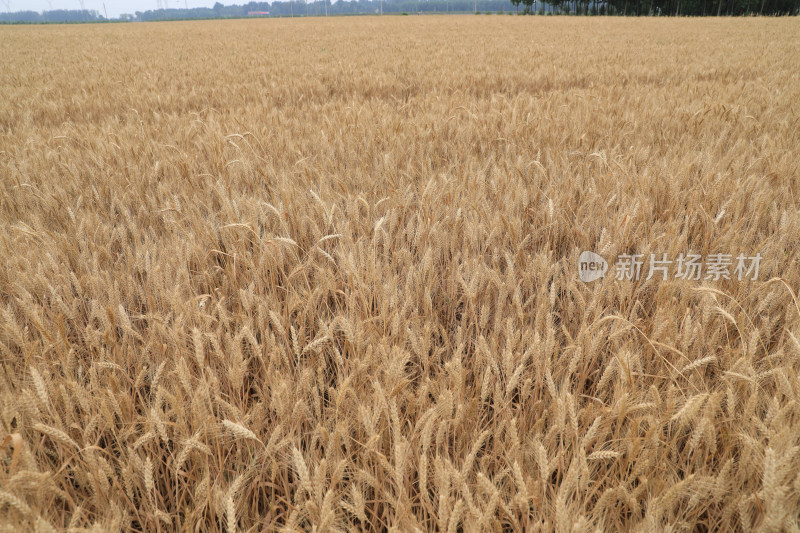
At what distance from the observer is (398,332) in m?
1.14

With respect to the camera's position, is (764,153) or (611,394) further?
(764,153)

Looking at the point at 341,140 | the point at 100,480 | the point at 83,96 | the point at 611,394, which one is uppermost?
the point at 83,96

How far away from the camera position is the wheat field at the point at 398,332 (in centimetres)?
78

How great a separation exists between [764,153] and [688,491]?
2.30 m

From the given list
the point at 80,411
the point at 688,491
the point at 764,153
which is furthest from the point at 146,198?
the point at 764,153

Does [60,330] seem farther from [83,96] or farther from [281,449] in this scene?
[83,96]

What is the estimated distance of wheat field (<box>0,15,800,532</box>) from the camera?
784 millimetres

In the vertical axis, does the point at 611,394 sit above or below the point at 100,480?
below

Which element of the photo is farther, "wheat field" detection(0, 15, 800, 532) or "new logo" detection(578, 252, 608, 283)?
"new logo" detection(578, 252, 608, 283)

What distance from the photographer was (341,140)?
2.77 metres

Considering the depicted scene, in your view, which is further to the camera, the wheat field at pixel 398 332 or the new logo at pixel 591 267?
the new logo at pixel 591 267

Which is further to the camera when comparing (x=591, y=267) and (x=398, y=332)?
(x=591, y=267)

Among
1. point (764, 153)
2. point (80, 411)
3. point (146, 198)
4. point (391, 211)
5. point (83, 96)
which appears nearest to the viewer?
point (80, 411)

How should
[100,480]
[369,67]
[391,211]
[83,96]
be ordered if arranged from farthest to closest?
[369,67] < [83,96] < [391,211] < [100,480]
